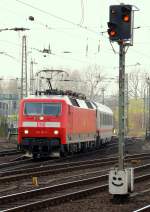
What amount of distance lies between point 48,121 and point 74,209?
15.5 metres

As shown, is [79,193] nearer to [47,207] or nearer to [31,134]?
[47,207]

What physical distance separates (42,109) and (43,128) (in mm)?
1069

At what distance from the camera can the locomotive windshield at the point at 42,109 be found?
2805 centimetres

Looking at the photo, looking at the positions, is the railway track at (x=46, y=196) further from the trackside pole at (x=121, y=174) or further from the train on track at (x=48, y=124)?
the train on track at (x=48, y=124)

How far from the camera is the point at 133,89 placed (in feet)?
392

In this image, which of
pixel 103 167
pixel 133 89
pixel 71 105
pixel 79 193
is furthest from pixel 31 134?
pixel 133 89

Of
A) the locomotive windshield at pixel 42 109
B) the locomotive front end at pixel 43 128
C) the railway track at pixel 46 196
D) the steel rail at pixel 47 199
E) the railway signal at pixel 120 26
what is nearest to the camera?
the steel rail at pixel 47 199

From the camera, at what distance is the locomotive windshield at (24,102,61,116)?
28047 millimetres

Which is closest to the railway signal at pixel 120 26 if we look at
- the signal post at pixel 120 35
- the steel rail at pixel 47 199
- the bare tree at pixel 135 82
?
the signal post at pixel 120 35

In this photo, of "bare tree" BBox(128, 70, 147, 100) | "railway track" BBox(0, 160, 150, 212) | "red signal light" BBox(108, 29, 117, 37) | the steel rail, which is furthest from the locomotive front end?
"bare tree" BBox(128, 70, 147, 100)

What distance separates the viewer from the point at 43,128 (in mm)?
27516

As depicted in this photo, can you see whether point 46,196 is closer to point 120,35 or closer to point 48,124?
point 120,35

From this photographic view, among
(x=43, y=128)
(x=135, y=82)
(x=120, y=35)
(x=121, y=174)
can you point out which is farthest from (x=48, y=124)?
(x=135, y=82)

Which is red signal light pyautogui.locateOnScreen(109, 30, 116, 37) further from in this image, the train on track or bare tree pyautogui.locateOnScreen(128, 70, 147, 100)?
bare tree pyautogui.locateOnScreen(128, 70, 147, 100)
